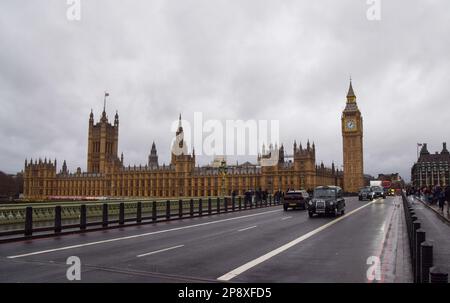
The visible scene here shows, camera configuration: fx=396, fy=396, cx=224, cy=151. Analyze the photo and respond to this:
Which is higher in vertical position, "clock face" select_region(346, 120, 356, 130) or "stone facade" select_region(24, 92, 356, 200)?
"clock face" select_region(346, 120, 356, 130)

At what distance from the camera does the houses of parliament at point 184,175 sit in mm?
125000

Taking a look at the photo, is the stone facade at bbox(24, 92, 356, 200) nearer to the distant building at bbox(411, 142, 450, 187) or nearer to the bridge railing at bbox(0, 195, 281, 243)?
the distant building at bbox(411, 142, 450, 187)

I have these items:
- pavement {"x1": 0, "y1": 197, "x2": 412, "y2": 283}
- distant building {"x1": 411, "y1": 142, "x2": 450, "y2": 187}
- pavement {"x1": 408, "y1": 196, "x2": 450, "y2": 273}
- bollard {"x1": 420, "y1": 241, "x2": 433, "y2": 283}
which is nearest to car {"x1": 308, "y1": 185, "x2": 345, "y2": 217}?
pavement {"x1": 408, "y1": 196, "x2": 450, "y2": 273}

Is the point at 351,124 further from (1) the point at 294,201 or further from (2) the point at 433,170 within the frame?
(1) the point at 294,201

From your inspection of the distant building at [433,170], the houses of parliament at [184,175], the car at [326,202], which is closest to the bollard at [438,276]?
the car at [326,202]

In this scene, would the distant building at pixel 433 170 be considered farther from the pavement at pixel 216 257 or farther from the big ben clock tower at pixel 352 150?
the pavement at pixel 216 257

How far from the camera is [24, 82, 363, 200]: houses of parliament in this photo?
125000 mm

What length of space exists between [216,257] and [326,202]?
17.6 m

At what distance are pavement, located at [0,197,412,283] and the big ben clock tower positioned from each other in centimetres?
13023

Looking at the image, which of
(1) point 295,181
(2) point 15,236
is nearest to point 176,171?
(1) point 295,181

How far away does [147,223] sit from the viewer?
23.6 m

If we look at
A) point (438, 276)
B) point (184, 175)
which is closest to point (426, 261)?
point (438, 276)

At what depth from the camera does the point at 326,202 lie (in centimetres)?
2761

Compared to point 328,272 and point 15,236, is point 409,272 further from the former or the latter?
point 15,236
